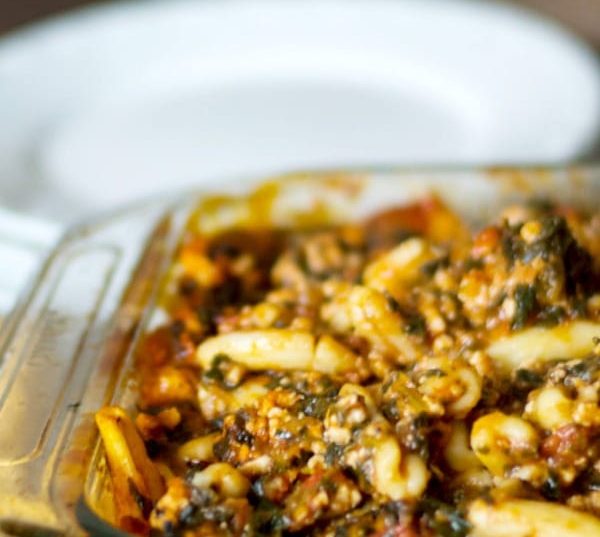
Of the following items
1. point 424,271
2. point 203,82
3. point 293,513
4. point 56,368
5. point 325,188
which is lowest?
point 293,513

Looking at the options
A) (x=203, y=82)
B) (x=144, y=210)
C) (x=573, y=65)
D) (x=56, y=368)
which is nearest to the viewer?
(x=56, y=368)

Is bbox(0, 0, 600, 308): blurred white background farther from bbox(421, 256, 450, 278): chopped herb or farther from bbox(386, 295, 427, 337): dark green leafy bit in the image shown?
bbox(386, 295, 427, 337): dark green leafy bit

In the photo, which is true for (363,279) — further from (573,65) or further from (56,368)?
(573,65)

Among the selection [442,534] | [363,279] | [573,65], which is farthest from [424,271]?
[573,65]

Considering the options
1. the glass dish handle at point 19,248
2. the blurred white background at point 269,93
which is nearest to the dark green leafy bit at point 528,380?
the glass dish handle at point 19,248

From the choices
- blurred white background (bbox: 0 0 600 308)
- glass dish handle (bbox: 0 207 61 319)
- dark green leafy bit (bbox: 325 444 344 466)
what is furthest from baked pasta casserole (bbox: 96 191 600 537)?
blurred white background (bbox: 0 0 600 308)

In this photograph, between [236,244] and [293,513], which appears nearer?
[293,513]

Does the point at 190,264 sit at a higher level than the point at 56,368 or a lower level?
higher

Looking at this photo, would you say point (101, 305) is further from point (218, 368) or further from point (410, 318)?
point (410, 318)
